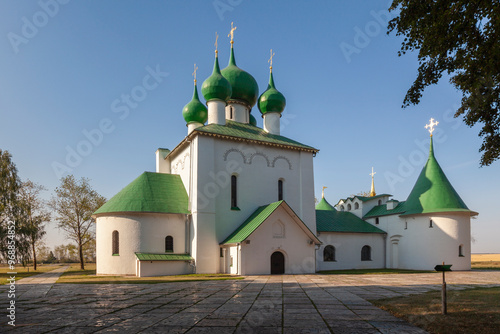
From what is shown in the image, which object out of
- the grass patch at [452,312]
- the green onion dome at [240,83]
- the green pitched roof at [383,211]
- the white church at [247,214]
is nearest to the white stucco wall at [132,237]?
the white church at [247,214]

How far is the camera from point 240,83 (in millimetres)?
30500

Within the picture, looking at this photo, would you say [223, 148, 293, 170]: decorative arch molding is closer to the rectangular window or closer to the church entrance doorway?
the rectangular window

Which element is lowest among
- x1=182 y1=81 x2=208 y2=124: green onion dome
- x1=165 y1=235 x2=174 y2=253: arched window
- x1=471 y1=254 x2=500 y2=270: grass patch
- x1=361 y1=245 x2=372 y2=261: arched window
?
x1=471 y1=254 x2=500 y2=270: grass patch

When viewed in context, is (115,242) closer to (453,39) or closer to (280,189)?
(280,189)

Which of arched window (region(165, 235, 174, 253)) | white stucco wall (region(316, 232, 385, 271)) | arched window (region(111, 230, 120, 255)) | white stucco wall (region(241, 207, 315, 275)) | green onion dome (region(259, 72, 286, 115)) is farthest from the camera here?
green onion dome (region(259, 72, 286, 115))

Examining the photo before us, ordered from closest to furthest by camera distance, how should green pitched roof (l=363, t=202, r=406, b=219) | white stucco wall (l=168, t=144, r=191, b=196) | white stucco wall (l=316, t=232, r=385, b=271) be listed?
white stucco wall (l=168, t=144, r=191, b=196) < white stucco wall (l=316, t=232, r=385, b=271) < green pitched roof (l=363, t=202, r=406, b=219)

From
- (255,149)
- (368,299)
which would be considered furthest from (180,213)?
(368,299)

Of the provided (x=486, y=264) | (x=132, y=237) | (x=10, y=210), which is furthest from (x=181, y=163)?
(x=486, y=264)

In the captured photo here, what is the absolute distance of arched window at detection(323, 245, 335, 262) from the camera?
29625 millimetres

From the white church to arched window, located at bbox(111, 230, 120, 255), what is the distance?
6 centimetres

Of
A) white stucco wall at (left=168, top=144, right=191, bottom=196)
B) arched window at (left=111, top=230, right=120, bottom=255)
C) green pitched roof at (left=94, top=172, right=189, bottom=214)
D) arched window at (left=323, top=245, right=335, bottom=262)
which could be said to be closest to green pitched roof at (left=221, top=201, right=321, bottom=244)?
green pitched roof at (left=94, top=172, right=189, bottom=214)

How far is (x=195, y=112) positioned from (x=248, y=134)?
5.43 metres

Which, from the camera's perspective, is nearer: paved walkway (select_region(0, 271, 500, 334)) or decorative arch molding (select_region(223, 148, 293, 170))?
paved walkway (select_region(0, 271, 500, 334))

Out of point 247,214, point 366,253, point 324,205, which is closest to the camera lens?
point 247,214
